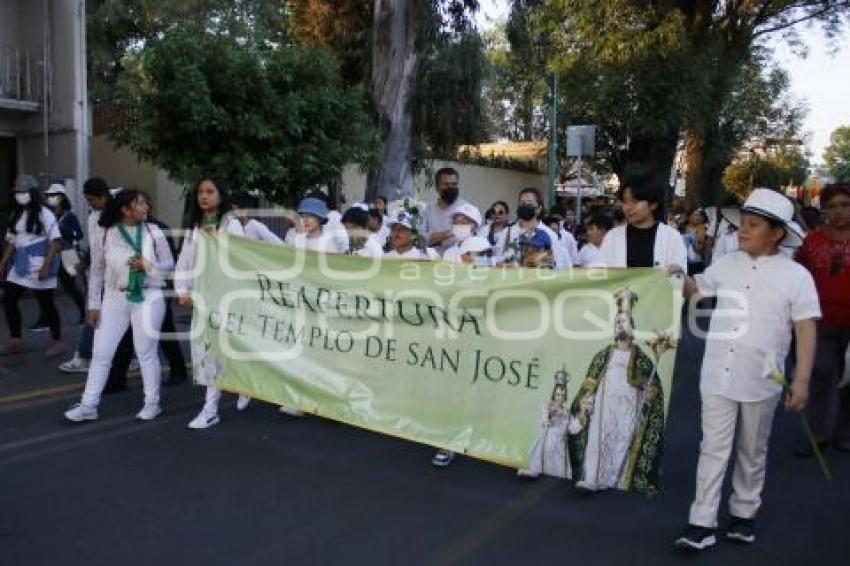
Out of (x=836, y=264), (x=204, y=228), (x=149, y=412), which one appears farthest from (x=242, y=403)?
(x=836, y=264)

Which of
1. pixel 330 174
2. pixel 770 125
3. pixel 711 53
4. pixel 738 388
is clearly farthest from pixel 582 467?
pixel 770 125

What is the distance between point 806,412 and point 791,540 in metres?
2.08

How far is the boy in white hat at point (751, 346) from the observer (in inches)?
→ 149

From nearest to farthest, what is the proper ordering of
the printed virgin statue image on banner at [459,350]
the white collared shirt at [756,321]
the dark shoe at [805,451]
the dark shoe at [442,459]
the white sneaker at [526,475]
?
the white collared shirt at [756,321]
the printed virgin statue image on banner at [459,350]
the white sneaker at [526,475]
the dark shoe at [442,459]
the dark shoe at [805,451]

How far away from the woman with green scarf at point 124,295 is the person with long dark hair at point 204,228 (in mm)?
163

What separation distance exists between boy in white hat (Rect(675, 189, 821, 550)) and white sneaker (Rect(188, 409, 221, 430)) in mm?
3293

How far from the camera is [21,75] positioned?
14914 millimetres

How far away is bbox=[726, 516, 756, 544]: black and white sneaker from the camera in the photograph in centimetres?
403

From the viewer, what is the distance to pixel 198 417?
589 cm

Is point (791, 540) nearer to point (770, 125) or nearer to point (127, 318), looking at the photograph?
point (127, 318)

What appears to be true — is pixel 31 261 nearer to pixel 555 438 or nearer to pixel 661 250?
pixel 555 438

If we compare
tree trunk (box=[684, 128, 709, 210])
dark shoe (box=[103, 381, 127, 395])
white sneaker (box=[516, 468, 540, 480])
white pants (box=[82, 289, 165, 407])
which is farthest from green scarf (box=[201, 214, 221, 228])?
tree trunk (box=[684, 128, 709, 210])

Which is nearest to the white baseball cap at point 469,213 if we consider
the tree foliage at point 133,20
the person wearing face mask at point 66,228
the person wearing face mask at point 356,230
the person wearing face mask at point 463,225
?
the person wearing face mask at point 463,225

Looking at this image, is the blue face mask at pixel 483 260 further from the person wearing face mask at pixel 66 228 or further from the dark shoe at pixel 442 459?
the person wearing face mask at pixel 66 228
